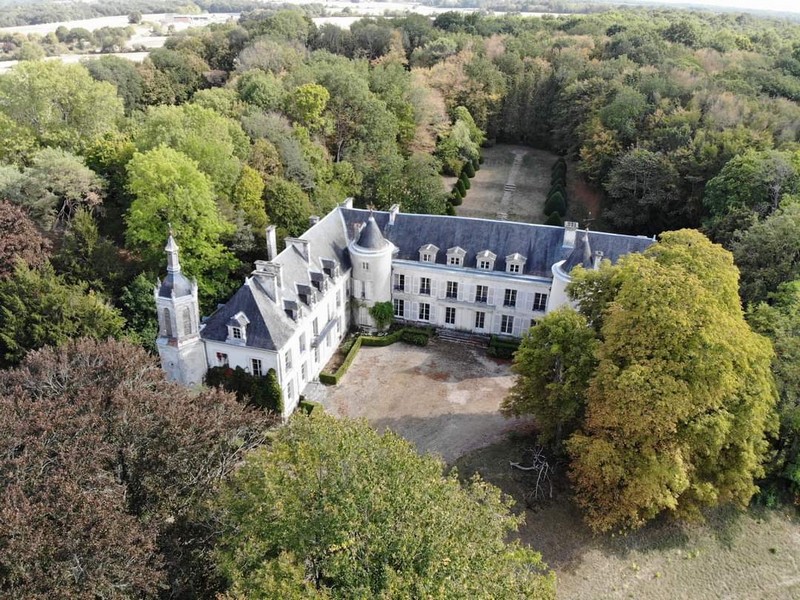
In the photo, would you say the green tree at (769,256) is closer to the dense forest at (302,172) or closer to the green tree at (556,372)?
the dense forest at (302,172)

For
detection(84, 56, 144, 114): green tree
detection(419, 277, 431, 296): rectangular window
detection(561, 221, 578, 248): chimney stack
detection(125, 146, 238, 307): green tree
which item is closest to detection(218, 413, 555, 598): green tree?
detection(125, 146, 238, 307): green tree

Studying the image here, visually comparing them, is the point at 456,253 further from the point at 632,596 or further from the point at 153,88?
the point at 153,88

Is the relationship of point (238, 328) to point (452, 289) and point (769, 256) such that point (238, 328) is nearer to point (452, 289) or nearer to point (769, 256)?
point (452, 289)

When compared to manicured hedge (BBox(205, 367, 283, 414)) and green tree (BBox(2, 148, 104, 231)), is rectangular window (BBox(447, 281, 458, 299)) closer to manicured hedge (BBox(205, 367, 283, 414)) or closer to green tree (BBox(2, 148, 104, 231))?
manicured hedge (BBox(205, 367, 283, 414))

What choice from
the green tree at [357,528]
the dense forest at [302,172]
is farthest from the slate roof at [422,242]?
the green tree at [357,528]

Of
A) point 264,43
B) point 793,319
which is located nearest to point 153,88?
point 264,43
